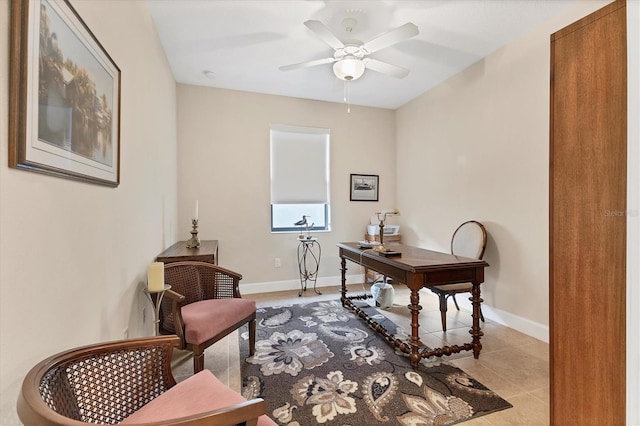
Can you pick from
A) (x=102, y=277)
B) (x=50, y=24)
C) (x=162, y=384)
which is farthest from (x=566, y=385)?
(x=50, y=24)

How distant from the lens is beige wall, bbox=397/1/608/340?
2617 mm

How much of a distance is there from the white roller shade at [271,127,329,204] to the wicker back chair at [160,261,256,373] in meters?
1.96

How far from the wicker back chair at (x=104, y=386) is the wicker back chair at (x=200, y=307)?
564 mm

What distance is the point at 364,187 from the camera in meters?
4.64

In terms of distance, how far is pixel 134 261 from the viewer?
190cm

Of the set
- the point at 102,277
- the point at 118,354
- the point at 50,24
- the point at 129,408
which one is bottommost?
the point at 129,408

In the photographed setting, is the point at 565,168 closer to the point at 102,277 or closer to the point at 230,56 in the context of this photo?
the point at 102,277

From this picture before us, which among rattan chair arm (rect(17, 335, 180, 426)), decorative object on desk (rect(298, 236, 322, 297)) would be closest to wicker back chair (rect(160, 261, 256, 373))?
rattan chair arm (rect(17, 335, 180, 426))

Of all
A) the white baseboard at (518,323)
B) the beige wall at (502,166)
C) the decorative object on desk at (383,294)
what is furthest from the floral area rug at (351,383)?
the beige wall at (502,166)

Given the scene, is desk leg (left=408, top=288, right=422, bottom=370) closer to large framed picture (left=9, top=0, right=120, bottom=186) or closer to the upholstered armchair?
the upholstered armchair

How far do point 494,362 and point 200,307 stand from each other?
2.28 meters

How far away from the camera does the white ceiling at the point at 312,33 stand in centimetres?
234

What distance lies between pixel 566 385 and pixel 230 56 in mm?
3654

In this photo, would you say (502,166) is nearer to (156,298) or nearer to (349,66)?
(349,66)
